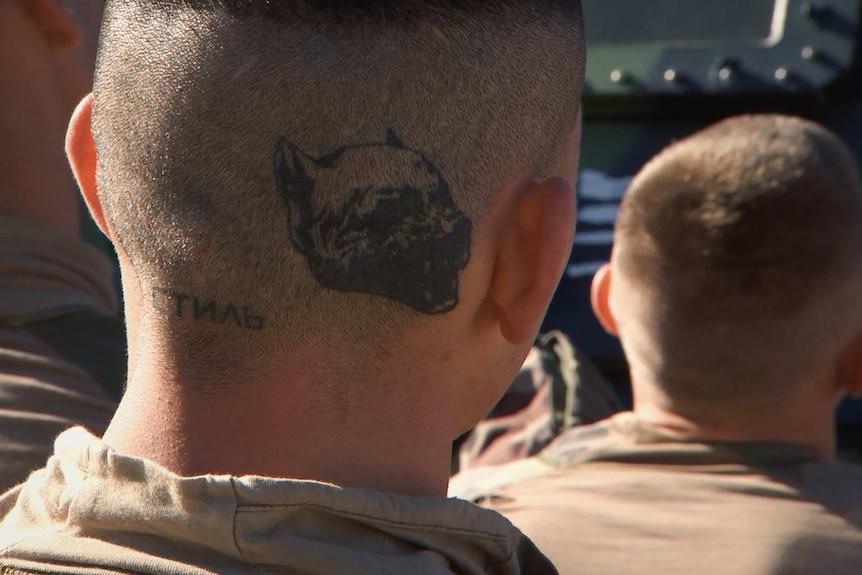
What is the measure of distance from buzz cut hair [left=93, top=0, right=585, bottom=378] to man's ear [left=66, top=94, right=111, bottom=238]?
0.13m

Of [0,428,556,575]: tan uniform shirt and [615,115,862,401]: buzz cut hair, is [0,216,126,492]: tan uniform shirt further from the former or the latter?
[615,115,862,401]: buzz cut hair

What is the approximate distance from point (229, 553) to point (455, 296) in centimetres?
33

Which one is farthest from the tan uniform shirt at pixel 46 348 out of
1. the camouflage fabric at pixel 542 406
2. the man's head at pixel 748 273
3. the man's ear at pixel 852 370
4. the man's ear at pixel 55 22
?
the man's ear at pixel 852 370

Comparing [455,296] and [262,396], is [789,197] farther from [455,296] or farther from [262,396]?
[262,396]

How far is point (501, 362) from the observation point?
133cm

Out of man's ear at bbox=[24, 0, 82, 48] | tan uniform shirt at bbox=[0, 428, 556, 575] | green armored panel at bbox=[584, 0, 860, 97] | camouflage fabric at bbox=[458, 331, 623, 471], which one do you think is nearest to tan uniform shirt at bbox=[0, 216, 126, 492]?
man's ear at bbox=[24, 0, 82, 48]

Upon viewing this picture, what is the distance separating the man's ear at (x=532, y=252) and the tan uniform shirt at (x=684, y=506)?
80 cm

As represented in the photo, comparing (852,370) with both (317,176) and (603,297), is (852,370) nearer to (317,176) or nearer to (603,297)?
(603,297)

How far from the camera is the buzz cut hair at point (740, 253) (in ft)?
7.19

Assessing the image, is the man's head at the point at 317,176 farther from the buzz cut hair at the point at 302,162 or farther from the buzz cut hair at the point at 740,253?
the buzz cut hair at the point at 740,253

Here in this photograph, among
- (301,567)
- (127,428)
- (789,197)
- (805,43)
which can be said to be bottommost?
(301,567)

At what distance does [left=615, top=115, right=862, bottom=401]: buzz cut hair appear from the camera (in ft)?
7.19

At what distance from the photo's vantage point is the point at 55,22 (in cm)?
214

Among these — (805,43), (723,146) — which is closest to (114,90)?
(723,146)
